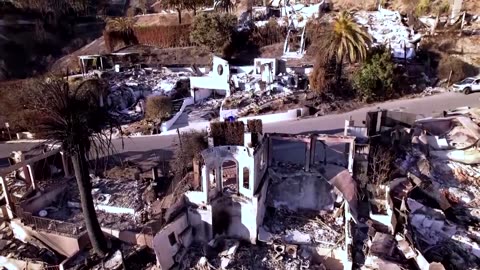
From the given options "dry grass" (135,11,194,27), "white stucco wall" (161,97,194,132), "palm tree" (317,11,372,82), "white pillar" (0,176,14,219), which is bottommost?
"white pillar" (0,176,14,219)

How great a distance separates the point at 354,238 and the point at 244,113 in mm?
13228

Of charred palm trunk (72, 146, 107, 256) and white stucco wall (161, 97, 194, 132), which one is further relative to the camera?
white stucco wall (161, 97, 194, 132)

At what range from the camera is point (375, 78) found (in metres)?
30.4

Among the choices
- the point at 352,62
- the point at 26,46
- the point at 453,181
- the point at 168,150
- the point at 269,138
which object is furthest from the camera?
the point at 26,46

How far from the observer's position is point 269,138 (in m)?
20.9

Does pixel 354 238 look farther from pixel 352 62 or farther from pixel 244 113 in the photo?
pixel 352 62

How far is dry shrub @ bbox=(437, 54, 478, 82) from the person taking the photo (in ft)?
106

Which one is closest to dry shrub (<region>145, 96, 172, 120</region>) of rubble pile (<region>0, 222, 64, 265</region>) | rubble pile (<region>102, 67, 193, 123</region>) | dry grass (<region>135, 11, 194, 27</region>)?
rubble pile (<region>102, 67, 193, 123</region>)

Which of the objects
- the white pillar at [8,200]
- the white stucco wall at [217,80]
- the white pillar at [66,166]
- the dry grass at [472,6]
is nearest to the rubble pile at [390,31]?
the dry grass at [472,6]

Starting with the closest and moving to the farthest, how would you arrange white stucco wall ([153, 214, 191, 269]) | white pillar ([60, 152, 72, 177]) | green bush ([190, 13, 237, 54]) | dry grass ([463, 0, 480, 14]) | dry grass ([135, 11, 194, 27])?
white stucco wall ([153, 214, 191, 269]) → white pillar ([60, 152, 72, 177]) → green bush ([190, 13, 237, 54]) → dry grass ([463, 0, 480, 14]) → dry grass ([135, 11, 194, 27])

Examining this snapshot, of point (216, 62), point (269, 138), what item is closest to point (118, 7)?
point (216, 62)

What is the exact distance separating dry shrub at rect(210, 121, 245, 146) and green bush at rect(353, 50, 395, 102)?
14.0 metres

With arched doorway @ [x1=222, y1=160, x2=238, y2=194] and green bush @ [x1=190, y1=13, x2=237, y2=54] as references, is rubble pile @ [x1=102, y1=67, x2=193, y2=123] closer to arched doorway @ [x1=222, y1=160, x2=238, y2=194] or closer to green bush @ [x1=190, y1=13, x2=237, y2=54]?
green bush @ [x1=190, y1=13, x2=237, y2=54]

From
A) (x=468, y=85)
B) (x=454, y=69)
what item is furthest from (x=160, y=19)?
(x=468, y=85)
